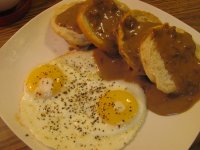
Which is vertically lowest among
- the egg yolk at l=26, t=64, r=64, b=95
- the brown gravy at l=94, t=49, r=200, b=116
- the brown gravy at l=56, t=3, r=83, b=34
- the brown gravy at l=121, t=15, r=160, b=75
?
the brown gravy at l=94, t=49, r=200, b=116

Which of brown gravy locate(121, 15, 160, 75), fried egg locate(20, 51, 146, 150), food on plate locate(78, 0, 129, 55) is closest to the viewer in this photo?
fried egg locate(20, 51, 146, 150)

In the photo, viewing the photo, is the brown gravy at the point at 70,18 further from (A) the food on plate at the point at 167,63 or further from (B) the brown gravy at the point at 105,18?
(A) the food on plate at the point at 167,63

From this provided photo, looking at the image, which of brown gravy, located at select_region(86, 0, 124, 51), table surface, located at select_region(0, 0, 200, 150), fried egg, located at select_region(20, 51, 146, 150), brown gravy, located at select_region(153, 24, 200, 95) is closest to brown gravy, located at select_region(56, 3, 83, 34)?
brown gravy, located at select_region(86, 0, 124, 51)

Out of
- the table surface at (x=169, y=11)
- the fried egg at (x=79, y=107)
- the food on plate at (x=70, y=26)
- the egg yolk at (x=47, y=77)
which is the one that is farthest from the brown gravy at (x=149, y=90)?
the table surface at (x=169, y=11)

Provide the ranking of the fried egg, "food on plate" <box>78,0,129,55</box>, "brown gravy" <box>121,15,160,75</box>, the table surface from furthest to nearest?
the table surface, "food on plate" <box>78,0,129,55</box>, "brown gravy" <box>121,15,160,75</box>, the fried egg

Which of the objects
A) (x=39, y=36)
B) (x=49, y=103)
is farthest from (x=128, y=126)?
(x=39, y=36)

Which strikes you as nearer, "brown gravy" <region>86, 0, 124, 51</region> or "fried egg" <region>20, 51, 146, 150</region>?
"fried egg" <region>20, 51, 146, 150</region>

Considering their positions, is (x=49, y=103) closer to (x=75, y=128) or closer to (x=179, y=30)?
(x=75, y=128)

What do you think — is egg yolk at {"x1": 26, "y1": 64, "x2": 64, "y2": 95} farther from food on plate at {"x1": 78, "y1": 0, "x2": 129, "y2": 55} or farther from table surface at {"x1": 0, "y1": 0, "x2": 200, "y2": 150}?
table surface at {"x1": 0, "y1": 0, "x2": 200, "y2": 150}
